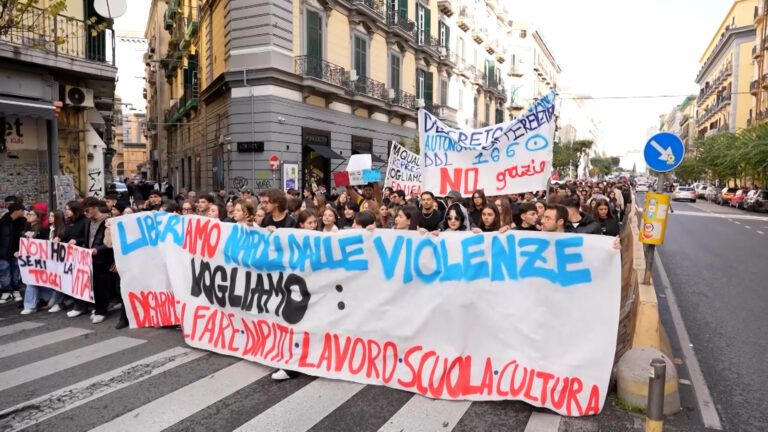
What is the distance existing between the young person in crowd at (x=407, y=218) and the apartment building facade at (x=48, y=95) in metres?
10.7

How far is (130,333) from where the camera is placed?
652cm

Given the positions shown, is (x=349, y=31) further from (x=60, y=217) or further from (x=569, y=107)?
(x=569, y=107)

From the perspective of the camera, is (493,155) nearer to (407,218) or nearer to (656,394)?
(407,218)

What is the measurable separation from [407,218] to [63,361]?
3.83 metres

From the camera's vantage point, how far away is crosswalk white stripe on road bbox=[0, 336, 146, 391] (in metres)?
5.09

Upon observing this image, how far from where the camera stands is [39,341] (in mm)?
6254

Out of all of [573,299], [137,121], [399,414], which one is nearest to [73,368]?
[399,414]

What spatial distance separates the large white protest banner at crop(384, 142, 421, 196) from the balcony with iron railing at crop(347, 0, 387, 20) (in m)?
13.1

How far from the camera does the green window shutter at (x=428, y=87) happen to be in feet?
107

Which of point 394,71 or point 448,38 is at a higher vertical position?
point 448,38

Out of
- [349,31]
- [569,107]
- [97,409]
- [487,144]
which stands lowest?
[97,409]

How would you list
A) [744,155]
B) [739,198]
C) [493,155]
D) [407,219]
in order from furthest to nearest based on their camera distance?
[739,198] → [744,155] → [493,155] → [407,219]

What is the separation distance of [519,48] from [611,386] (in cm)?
6154

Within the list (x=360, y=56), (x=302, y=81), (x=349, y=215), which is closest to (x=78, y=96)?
(x=302, y=81)
